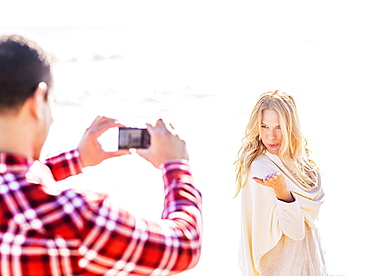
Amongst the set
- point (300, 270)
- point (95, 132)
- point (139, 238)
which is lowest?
point (300, 270)

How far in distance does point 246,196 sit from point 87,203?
7.55 ft

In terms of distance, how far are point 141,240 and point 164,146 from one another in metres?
0.16

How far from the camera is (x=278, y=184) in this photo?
281cm

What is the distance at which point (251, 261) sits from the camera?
3.10m

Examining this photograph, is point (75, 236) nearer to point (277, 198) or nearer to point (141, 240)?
point (141, 240)

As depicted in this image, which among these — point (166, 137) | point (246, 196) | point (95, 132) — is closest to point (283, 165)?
point (246, 196)

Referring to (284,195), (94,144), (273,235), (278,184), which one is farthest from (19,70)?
(273,235)

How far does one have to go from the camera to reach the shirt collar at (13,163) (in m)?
0.87

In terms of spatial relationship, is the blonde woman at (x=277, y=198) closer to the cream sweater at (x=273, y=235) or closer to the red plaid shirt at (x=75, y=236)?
the cream sweater at (x=273, y=235)

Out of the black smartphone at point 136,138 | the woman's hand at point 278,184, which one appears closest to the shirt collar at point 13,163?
the black smartphone at point 136,138

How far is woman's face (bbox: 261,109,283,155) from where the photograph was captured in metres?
3.12

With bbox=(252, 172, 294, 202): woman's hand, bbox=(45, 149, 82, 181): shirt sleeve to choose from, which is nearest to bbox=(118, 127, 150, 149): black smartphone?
bbox=(45, 149, 82, 181): shirt sleeve

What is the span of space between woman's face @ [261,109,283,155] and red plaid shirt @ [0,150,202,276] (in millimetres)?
2260

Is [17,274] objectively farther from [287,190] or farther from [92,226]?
[287,190]
